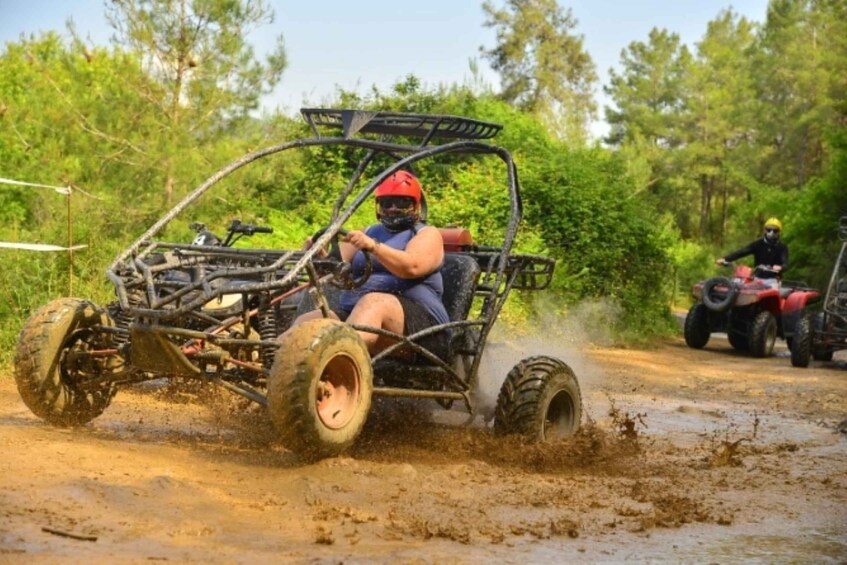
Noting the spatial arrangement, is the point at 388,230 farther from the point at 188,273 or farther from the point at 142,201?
the point at 142,201

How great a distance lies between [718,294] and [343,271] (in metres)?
13.6

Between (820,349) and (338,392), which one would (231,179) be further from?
(338,392)

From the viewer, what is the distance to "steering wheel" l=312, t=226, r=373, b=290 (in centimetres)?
751

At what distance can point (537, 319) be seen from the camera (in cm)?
1884

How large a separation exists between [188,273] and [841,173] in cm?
2244

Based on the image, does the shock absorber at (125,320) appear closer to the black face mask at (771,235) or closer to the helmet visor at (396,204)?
the helmet visor at (396,204)

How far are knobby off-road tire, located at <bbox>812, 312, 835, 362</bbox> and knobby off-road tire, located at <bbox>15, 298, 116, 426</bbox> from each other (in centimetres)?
1197

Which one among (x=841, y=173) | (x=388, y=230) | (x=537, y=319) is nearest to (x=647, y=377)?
(x=537, y=319)

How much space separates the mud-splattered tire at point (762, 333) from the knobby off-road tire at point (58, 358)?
43.9ft

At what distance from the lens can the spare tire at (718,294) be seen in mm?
19938

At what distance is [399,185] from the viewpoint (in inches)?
326

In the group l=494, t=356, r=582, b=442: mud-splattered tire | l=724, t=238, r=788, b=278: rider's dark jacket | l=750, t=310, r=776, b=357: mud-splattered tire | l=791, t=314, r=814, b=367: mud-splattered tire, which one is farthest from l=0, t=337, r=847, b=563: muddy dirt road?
l=724, t=238, r=788, b=278: rider's dark jacket

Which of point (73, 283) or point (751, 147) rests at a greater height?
point (751, 147)

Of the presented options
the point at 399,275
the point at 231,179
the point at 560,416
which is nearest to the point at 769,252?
the point at 231,179
